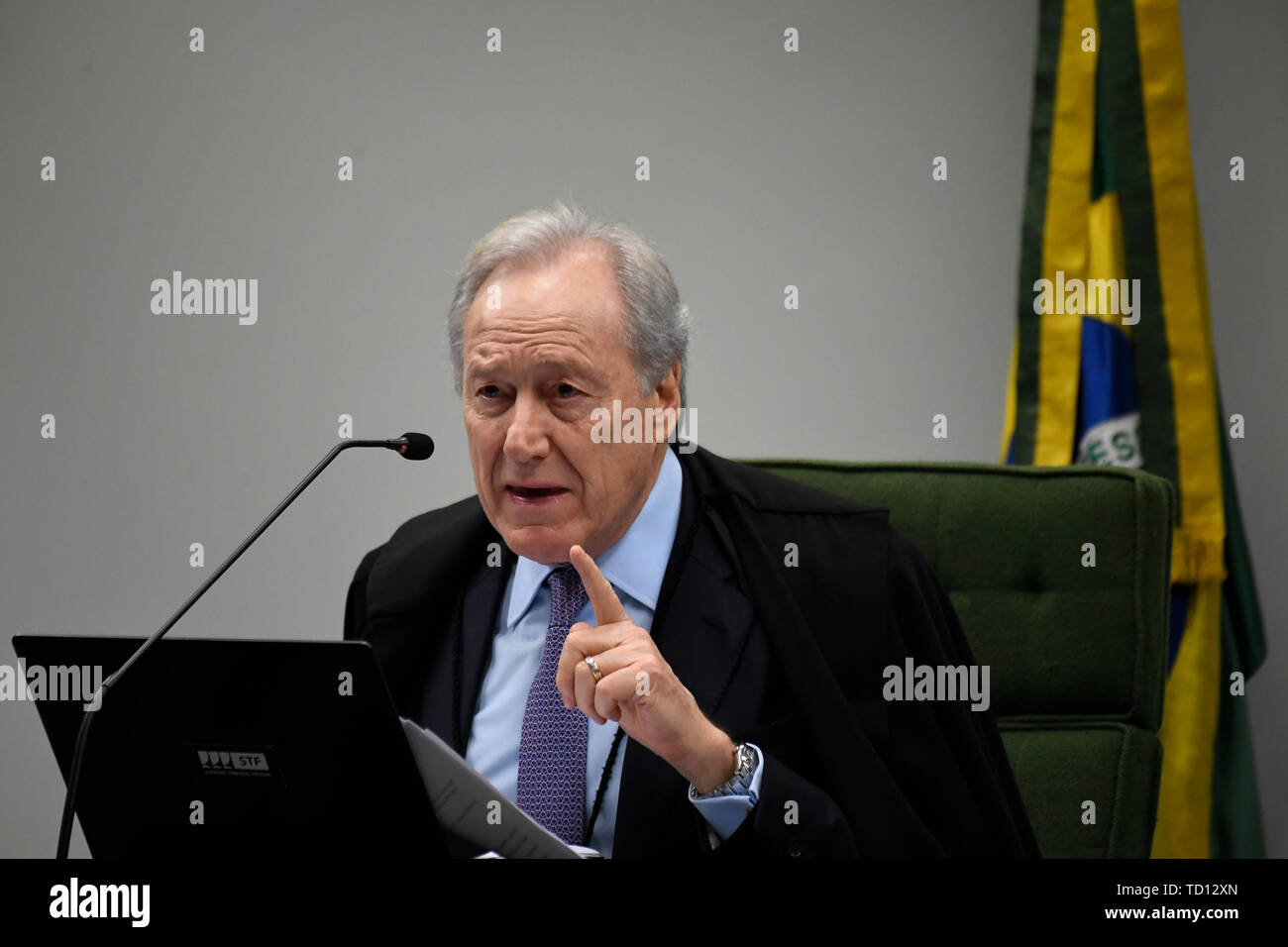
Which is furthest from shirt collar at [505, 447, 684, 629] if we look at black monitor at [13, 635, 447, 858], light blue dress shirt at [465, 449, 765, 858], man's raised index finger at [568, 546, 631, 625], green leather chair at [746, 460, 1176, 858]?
black monitor at [13, 635, 447, 858]

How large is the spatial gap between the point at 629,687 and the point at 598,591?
131 mm

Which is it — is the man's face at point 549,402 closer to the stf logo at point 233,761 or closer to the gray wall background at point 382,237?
the stf logo at point 233,761

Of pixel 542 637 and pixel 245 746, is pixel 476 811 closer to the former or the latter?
pixel 245 746

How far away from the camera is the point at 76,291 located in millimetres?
3195

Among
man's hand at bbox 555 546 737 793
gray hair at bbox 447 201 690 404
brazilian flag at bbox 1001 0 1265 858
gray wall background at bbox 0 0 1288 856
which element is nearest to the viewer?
man's hand at bbox 555 546 737 793

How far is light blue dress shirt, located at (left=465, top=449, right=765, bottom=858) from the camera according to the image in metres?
1.74

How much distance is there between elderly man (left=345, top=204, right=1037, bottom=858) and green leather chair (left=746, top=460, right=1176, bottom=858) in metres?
0.25

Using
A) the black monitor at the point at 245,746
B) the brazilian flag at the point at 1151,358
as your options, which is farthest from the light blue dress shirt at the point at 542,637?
the brazilian flag at the point at 1151,358

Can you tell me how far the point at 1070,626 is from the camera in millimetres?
2135

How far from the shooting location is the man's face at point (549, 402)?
→ 1.77 meters

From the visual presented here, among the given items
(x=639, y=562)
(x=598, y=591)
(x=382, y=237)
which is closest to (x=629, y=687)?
(x=598, y=591)

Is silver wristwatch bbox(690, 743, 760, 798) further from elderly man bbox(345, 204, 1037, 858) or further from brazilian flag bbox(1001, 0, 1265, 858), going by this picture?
brazilian flag bbox(1001, 0, 1265, 858)
